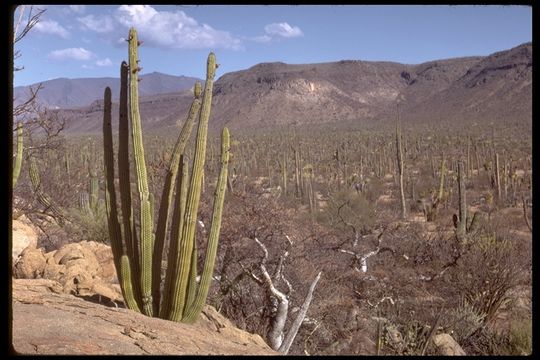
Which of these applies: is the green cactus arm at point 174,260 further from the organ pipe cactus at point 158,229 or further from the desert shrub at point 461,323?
the desert shrub at point 461,323

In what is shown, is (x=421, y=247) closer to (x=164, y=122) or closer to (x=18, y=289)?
(x=18, y=289)

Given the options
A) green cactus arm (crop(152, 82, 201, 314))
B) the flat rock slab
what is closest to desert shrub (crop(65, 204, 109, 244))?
the flat rock slab

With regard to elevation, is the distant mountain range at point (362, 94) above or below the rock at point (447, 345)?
above

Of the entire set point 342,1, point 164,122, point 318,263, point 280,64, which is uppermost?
point 280,64

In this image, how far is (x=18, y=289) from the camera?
17.8 ft

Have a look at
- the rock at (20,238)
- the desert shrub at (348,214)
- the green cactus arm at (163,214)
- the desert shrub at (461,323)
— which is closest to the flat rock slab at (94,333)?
the green cactus arm at (163,214)

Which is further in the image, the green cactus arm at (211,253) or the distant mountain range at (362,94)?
the distant mountain range at (362,94)

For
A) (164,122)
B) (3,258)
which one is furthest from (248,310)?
(164,122)

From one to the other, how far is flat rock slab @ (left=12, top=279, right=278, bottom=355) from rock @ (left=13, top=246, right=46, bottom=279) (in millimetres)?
2366

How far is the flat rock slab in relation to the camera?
3.71 m

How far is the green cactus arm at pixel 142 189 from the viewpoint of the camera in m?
5.44

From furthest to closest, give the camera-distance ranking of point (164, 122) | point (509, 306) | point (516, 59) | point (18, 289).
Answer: point (164, 122) < point (516, 59) < point (509, 306) < point (18, 289)

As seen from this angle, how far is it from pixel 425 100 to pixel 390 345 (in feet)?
287

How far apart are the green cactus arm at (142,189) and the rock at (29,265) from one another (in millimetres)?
2972
